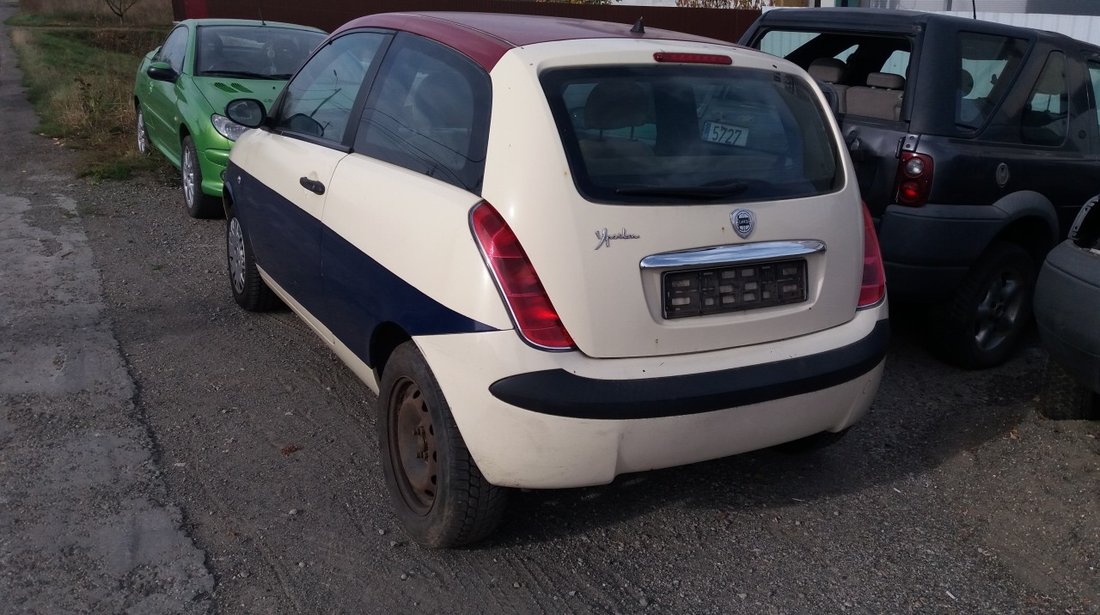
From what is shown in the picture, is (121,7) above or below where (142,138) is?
below

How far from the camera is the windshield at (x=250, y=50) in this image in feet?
28.5

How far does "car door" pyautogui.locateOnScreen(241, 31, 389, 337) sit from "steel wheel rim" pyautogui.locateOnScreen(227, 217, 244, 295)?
53 cm

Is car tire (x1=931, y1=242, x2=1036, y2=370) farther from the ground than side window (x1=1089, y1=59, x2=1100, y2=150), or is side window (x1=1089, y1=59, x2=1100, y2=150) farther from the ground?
side window (x1=1089, y1=59, x2=1100, y2=150)

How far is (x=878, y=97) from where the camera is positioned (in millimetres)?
5410

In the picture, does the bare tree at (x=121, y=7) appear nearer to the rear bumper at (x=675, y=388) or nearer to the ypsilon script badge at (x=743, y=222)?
the ypsilon script badge at (x=743, y=222)

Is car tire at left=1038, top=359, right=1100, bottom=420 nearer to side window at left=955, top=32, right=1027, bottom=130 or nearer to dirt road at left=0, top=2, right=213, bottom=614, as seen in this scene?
side window at left=955, top=32, right=1027, bottom=130

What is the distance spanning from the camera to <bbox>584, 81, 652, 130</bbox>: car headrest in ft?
10.8

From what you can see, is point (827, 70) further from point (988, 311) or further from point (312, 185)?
point (312, 185)

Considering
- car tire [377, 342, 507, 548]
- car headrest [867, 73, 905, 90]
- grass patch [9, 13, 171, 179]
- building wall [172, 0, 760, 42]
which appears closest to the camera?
car tire [377, 342, 507, 548]

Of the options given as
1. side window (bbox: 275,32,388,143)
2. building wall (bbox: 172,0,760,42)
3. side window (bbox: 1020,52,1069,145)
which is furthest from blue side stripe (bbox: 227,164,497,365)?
building wall (bbox: 172,0,760,42)

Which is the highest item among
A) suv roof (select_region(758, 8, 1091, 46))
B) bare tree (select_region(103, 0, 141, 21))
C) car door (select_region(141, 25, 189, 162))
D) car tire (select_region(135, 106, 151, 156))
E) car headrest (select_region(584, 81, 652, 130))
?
suv roof (select_region(758, 8, 1091, 46))

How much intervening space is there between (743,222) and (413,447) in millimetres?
1380

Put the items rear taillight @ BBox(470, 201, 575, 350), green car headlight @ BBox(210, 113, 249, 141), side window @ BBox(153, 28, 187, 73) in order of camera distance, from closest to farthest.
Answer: rear taillight @ BBox(470, 201, 575, 350) < green car headlight @ BBox(210, 113, 249, 141) < side window @ BBox(153, 28, 187, 73)

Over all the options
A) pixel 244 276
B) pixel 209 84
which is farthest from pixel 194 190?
pixel 244 276
